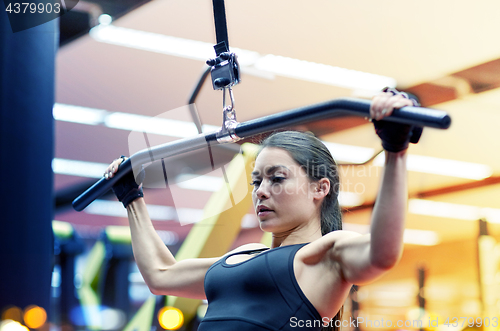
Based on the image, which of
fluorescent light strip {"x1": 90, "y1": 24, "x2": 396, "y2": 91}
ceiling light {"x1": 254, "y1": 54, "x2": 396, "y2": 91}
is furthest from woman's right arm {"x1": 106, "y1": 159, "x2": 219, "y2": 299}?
ceiling light {"x1": 254, "y1": 54, "x2": 396, "y2": 91}

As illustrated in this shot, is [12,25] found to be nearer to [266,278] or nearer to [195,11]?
[266,278]

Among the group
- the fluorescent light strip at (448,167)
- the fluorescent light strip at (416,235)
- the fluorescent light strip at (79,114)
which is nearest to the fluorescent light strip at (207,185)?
the fluorescent light strip at (448,167)

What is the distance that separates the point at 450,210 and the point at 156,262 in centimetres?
588

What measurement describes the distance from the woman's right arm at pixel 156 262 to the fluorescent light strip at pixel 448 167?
3680mm

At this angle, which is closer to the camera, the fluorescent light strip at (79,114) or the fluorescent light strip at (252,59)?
the fluorescent light strip at (252,59)

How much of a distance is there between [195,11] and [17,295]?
182 centimetres

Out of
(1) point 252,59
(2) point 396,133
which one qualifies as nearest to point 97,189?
(2) point 396,133

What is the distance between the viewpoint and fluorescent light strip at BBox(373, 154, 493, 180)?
4949mm

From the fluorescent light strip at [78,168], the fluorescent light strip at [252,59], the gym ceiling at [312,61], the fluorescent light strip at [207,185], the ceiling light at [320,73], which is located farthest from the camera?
the fluorescent light strip at [78,168]

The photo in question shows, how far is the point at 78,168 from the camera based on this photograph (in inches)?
214

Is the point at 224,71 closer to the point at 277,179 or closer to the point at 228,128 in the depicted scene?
the point at 228,128

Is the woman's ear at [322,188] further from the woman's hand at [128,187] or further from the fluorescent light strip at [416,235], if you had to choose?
the fluorescent light strip at [416,235]

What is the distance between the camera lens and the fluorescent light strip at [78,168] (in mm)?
5230

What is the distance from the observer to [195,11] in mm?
2844
